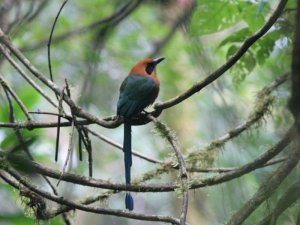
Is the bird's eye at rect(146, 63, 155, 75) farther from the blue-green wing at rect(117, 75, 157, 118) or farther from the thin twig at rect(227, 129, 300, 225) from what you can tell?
the thin twig at rect(227, 129, 300, 225)

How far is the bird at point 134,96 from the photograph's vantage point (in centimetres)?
246

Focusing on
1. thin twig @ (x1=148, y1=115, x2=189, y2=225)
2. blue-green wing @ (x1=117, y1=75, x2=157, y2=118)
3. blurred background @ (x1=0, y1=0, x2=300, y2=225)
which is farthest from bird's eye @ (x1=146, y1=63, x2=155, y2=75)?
thin twig @ (x1=148, y1=115, x2=189, y2=225)

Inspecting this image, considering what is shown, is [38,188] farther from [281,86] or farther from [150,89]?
[281,86]

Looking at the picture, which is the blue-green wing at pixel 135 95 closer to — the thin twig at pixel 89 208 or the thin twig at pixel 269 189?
the thin twig at pixel 89 208

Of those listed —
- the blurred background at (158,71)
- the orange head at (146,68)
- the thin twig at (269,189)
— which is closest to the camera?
the thin twig at (269,189)

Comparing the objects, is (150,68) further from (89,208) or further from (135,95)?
(89,208)

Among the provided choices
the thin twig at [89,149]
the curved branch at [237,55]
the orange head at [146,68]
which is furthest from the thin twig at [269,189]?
the orange head at [146,68]

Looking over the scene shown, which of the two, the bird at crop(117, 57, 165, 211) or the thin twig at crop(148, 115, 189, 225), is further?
the bird at crop(117, 57, 165, 211)

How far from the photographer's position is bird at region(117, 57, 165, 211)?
97.0 inches

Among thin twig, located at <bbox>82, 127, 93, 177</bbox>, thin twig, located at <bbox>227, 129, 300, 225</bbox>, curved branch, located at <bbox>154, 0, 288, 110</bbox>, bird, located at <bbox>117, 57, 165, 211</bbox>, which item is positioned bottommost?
thin twig, located at <bbox>227, 129, 300, 225</bbox>

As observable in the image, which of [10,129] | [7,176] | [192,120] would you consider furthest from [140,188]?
[192,120]

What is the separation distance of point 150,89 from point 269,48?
567 millimetres

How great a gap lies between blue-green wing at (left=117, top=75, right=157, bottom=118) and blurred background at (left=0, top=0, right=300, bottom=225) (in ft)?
0.73

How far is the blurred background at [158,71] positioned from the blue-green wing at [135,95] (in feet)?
0.73
